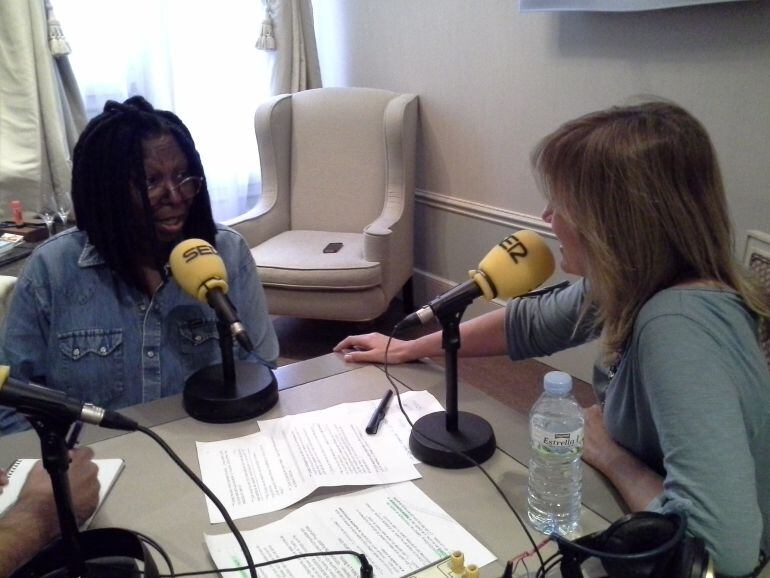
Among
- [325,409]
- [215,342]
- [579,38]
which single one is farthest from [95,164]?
[579,38]

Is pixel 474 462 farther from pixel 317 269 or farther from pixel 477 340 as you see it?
pixel 317 269

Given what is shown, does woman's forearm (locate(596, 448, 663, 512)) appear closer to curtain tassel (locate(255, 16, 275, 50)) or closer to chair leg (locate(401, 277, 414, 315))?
chair leg (locate(401, 277, 414, 315))

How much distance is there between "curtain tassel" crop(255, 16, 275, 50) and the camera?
11.7 ft

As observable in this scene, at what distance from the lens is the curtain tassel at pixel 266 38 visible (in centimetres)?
356

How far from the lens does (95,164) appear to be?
1296mm

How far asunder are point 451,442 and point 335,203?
98.0 inches

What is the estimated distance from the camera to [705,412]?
817 millimetres

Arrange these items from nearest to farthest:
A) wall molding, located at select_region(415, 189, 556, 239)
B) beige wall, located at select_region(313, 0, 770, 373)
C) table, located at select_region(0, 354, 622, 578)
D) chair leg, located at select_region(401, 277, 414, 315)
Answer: table, located at select_region(0, 354, 622, 578), beige wall, located at select_region(313, 0, 770, 373), wall molding, located at select_region(415, 189, 556, 239), chair leg, located at select_region(401, 277, 414, 315)

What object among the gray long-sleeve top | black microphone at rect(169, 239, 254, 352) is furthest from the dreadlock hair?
the gray long-sleeve top

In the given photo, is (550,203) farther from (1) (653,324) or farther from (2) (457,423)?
(2) (457,423)

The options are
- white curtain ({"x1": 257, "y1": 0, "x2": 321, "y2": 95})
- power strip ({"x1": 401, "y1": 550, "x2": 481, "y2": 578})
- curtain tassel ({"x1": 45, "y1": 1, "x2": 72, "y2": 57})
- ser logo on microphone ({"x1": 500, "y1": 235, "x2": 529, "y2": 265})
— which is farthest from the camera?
white curtain ({"x1": 257, "y1": 0, "x2": 321, "y2": 95})

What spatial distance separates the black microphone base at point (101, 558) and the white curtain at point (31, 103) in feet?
8.61

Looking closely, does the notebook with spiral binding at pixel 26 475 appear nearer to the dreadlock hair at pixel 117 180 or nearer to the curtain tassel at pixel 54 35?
the dreadlock hair at pixel 117 180

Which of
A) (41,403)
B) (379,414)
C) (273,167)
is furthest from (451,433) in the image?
(273,167)
